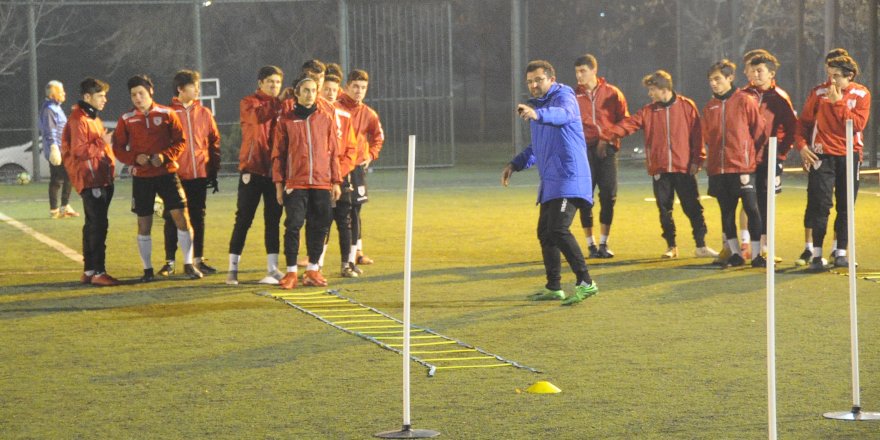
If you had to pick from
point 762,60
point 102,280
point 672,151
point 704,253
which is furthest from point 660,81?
point 102,280

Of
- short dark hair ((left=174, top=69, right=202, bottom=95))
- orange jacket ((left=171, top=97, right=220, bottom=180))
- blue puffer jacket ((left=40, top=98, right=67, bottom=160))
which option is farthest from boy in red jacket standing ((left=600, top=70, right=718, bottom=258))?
blue puffer jacket ((left=40, top=98, right=67, bottom=160))

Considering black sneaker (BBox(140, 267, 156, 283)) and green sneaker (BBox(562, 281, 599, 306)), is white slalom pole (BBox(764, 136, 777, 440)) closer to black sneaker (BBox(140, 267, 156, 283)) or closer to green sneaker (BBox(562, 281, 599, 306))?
green sneaker (BBox(562, 281, 599, 306))

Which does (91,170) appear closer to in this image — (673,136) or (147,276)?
(147,276)

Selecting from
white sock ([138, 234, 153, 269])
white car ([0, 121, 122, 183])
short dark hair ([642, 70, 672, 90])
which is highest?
short dark hair ([642, 70, 672, 90])

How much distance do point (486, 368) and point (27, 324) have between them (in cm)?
382

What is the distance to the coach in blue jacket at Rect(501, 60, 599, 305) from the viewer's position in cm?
1076

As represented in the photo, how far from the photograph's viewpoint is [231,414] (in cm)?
705

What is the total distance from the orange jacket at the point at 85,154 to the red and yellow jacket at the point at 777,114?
5.99m

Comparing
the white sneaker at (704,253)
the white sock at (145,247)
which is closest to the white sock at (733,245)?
the white sneaker at (704,253)

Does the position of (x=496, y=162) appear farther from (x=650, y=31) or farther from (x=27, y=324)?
(x=27, y=324)

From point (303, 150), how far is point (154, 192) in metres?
1.69

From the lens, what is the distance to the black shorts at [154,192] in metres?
12.4

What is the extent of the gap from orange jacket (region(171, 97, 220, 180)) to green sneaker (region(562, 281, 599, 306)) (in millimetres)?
3923

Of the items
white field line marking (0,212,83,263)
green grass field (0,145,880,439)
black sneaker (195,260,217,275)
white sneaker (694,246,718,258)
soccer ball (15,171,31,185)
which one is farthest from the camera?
soccer ball (15,171,31,185)
